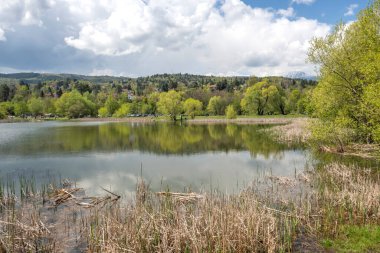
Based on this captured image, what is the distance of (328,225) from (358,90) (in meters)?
19.5

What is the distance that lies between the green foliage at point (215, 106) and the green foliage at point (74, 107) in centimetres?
7254

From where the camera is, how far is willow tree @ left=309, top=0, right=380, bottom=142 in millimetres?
24312

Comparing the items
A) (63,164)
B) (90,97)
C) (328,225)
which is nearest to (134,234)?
A: (328,225)

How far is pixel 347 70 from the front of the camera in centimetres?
2688

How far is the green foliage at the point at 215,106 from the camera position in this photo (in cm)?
13075

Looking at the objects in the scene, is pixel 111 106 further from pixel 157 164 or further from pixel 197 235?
pixel 197 235

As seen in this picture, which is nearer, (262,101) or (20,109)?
(262,101)

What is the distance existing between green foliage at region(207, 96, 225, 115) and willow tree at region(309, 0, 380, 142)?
328 feet

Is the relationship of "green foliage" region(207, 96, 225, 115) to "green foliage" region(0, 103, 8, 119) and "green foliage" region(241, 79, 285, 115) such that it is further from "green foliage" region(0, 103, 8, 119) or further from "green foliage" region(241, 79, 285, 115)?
"green foliage" region(0, 103, 8, 119)

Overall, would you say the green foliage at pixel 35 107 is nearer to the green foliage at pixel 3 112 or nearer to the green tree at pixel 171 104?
the green foliage at pixel 3 112

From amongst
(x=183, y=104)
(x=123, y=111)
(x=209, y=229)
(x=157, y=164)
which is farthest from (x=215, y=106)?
(x=209, y=229)

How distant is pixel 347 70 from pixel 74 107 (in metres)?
148

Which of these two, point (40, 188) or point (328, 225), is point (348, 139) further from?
point (40, 188)

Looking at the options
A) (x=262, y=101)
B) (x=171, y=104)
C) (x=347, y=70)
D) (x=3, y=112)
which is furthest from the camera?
(x=3, y=112)
